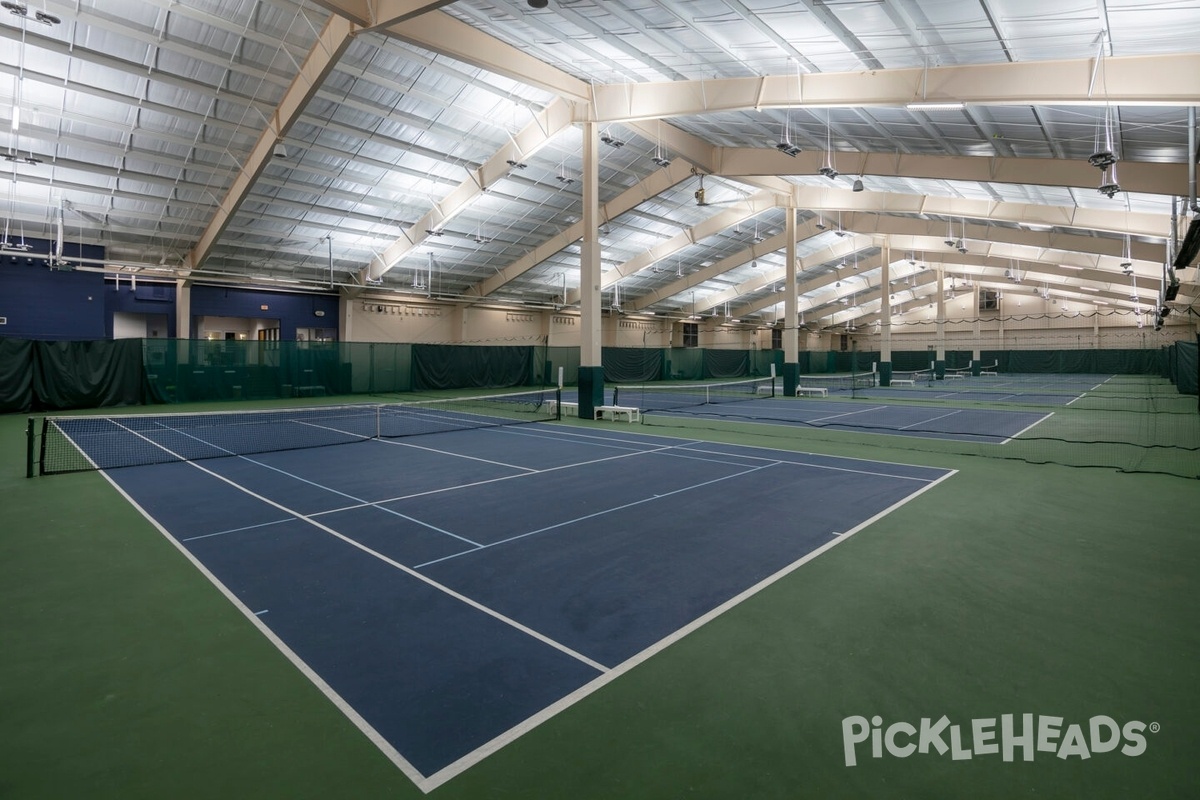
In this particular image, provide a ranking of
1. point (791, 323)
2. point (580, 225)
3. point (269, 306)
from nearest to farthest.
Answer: point (791, 323) < point (580, 225) < point (269, 306)

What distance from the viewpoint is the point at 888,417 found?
19188 mm

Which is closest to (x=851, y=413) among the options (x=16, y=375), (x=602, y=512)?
(x=602, y=512)

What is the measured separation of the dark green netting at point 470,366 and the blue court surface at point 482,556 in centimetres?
2057

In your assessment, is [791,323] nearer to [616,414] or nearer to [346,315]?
[616,414]

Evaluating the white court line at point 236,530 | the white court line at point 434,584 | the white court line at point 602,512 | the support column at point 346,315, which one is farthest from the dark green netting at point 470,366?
the white court line at point 236,530

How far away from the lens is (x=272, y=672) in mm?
3777

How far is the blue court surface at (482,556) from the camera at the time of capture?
3.61 meters

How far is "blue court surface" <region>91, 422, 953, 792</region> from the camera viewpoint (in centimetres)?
361

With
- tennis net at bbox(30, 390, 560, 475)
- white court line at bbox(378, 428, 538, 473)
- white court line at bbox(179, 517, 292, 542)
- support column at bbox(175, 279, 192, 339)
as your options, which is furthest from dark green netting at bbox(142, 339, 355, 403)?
white court line at bbox(179, 517, 292, 542)

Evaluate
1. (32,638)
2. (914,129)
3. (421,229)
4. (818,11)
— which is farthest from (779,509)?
(421,229)

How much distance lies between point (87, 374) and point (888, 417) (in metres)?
26.9

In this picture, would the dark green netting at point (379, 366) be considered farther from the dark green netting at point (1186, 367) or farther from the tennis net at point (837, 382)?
the dark green netting at point (1186, 367)

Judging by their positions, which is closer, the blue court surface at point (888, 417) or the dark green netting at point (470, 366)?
the blue court surface at point (888, 417)

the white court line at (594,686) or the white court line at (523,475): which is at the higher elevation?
the white court line at (523,475)
